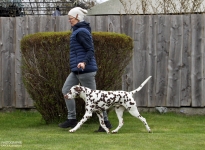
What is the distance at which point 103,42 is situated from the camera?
902 centimetres

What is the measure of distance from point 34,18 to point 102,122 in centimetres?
352

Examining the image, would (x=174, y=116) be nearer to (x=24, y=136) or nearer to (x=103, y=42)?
(x=103, y=42)

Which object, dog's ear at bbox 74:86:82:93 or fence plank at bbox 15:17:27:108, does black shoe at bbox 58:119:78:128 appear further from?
fence plank at bbox 15:17:27:108

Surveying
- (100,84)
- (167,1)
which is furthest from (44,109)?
(167,1)

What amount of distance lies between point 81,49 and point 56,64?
3.08 feet

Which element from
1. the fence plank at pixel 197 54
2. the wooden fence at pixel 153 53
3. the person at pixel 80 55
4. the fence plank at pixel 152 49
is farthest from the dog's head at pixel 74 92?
the fence plank at pixel 197 54

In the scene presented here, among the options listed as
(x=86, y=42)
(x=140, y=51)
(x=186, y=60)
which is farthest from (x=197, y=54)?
(x=86, y=42)

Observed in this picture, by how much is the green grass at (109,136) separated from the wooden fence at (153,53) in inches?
24.6

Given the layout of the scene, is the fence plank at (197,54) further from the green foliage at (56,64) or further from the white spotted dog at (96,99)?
the white spotted dog at (96,99)

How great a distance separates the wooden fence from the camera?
1074 centimetres

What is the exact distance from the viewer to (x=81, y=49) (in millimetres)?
8188

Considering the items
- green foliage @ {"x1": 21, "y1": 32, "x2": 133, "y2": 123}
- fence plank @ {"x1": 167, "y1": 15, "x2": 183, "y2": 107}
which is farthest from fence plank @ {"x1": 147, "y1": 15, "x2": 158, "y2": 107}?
green foliage @ {"x1": 21, "y1": 32, "x2": 133, "y2": 123}

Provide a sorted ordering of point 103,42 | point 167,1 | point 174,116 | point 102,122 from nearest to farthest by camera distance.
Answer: point 102,122
point 103,42
point 174,116
point 167,1

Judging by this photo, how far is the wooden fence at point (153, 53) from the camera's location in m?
10.7
